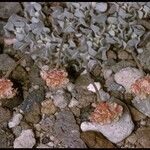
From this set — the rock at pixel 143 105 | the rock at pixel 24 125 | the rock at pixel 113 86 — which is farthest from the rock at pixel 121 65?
the rock at pixel 24 125

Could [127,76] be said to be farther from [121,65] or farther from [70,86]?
[70,86]

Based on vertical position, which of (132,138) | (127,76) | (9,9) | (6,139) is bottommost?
(6,139)

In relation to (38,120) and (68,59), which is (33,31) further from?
(38,120)

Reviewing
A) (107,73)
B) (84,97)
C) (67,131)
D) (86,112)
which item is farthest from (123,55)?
(67,131)

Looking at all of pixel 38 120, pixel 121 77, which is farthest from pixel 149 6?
pixel 38 120

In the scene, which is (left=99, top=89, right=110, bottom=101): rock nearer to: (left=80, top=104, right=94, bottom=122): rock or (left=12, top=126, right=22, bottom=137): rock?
(left=80, top=104, right=94, bottom=122): rock

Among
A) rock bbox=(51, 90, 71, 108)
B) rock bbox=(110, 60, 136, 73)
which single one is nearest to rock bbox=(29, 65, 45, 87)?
rock bbox=(51, 90, 71, 108)
